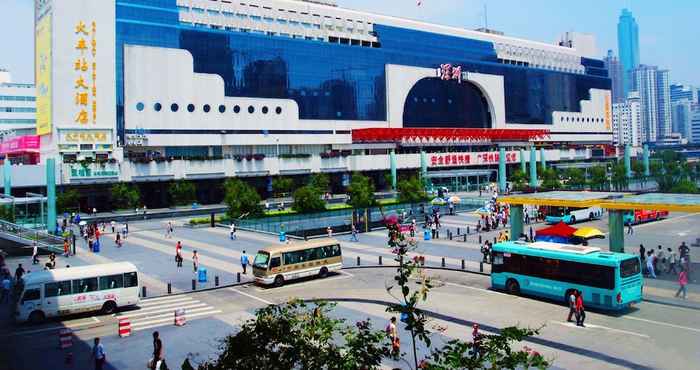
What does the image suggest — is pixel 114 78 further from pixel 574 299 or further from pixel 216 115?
pixel 574 299

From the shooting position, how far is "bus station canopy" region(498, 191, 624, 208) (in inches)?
1091

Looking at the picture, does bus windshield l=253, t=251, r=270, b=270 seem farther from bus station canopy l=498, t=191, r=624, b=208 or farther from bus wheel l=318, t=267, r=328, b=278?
bus station canopy l=498, t=191, r=624, b=208

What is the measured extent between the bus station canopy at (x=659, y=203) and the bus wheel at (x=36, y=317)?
80.4 ft

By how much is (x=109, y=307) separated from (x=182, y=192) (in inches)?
1766

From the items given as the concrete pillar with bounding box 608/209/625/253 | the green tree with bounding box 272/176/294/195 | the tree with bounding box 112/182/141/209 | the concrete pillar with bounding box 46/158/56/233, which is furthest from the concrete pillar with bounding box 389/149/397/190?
the concrete pillar with bounding box 608/209/625/253

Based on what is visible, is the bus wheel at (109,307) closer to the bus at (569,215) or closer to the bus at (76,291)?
the bus at (76,291)

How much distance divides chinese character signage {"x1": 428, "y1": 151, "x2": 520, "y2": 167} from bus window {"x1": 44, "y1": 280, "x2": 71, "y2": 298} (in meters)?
75.8

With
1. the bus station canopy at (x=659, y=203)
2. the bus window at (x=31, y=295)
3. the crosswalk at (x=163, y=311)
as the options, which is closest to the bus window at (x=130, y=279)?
the crosswalk at (x=163, y=311)

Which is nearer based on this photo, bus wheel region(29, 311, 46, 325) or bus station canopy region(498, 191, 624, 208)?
bus wheel region(29, 311, 46, 325)

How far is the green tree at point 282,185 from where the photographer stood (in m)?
74.2

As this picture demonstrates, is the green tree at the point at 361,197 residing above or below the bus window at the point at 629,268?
above

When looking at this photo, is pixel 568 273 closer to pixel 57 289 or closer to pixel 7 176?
pixel 57 289

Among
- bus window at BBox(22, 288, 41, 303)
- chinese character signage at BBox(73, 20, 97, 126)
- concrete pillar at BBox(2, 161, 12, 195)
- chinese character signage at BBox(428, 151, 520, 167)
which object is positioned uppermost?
chinese character signage at BBox(73, 20, 97, 126)

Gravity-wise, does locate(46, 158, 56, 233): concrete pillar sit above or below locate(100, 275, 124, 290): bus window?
above
